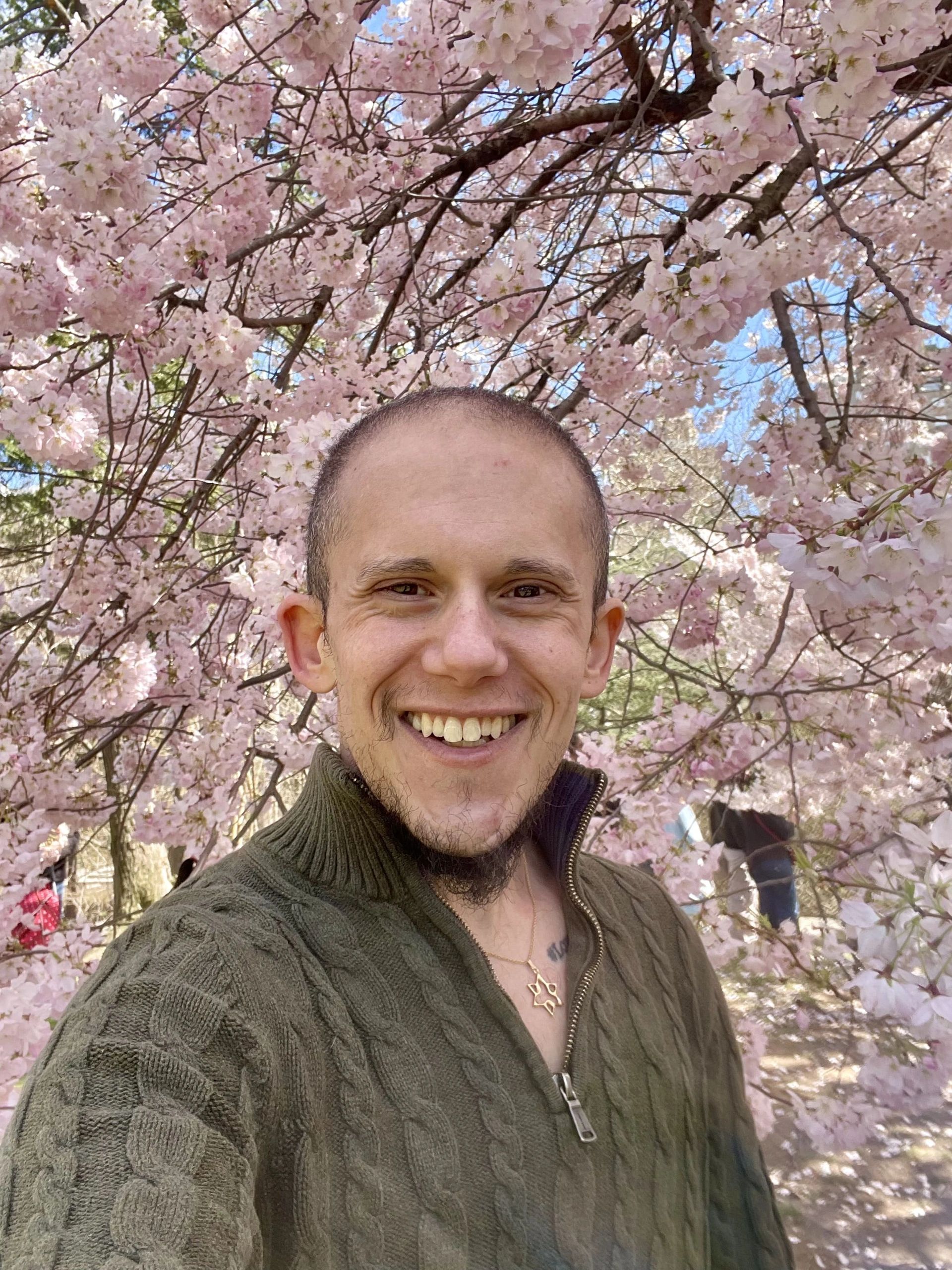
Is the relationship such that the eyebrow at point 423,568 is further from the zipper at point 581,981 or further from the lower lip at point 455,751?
the zipper at point 581,981

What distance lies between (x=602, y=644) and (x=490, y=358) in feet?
8.43

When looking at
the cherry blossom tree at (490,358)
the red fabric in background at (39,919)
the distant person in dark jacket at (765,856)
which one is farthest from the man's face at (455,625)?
the distant person in dark jacket at (765,856)

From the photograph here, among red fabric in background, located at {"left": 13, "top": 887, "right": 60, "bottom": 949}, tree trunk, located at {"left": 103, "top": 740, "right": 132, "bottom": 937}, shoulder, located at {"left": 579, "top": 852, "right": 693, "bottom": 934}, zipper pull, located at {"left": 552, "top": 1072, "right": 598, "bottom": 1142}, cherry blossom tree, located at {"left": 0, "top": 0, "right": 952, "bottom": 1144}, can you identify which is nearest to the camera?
zipper pull, located at {"left": 552, "top": 1072, "right": 598, "bottom": 1142}

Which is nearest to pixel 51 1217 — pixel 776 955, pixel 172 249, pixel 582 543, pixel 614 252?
pixel 582 543

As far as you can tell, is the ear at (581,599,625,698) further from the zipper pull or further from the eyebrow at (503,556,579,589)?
the zipper pull

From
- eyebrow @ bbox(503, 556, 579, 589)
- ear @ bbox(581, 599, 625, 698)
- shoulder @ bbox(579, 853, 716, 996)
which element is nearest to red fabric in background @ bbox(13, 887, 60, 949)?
shoulder @ bbox(579, 853, 716, 996)

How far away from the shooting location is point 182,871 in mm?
1547

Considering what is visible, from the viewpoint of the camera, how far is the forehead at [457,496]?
102 centimetres

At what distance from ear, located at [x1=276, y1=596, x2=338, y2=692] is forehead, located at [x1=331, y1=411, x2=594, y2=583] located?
13 centimetres

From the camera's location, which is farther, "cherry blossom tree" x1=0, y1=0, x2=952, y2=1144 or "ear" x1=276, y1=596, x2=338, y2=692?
"cherry blossom tree" x1=0, y1=0, x2=952, y2=1144

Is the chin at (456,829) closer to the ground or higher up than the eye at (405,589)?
closer to the ground

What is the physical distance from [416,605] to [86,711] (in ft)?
7.69

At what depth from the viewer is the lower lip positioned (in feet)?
3.41

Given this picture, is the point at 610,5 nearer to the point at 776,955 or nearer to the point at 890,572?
the point at 890,572
